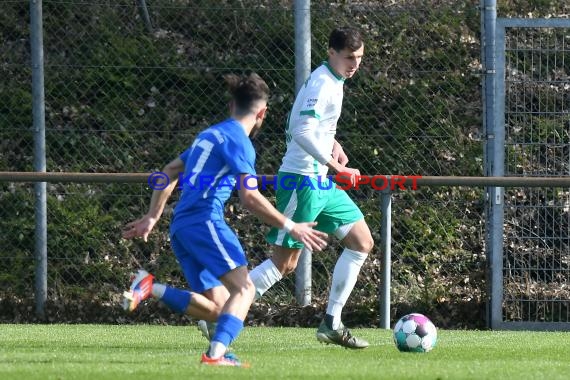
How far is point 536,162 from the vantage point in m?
12.0

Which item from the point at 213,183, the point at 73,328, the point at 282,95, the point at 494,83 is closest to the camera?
the point at 213,183

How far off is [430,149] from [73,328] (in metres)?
4.32

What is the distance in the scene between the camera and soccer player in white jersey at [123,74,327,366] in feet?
21.0

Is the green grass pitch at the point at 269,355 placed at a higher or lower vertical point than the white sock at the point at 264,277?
lower

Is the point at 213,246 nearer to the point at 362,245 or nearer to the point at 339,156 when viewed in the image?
the point at 362,245

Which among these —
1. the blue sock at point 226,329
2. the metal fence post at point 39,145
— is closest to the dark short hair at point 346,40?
the blue sock at point 226,329

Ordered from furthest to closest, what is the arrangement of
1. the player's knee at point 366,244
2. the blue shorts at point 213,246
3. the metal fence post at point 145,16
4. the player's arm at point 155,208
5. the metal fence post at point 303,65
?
the metal fence post at point 145,16 < the metal fence post at point 303,65 < the player's knee at point 366,244 < the player's arm at point 155,208 < the blue shorts at point 213,246

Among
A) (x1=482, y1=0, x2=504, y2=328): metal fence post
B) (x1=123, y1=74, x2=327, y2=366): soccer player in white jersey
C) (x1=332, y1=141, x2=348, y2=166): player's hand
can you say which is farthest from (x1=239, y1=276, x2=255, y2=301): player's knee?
(x1=482, y1=0, x2=504, y2=328): metal fence post

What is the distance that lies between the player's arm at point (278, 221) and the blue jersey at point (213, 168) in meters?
0.10

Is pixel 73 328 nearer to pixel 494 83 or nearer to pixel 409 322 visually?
pixel 409 322

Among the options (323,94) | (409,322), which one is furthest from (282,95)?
(409,322)

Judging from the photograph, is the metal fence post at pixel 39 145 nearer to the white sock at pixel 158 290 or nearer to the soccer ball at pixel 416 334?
the white sock at pixel 158 290

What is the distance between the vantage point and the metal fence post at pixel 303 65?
11180 millimetres

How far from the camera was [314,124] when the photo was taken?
8227mm
